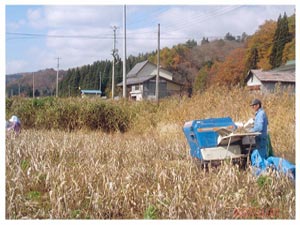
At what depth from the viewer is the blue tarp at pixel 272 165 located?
15.8 ft

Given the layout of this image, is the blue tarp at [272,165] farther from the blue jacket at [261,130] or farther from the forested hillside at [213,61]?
the forested hillside at [213,61]

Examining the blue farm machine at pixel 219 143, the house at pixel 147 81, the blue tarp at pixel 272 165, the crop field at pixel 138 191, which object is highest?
the house at pixel 147 81

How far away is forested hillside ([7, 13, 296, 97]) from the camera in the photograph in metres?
23.0

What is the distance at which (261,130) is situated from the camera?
550 cm

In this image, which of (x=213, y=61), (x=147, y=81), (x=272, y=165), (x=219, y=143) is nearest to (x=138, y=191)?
(x=219, y=143)

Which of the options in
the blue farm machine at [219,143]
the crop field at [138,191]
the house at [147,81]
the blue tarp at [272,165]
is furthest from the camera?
the house at [147,81]

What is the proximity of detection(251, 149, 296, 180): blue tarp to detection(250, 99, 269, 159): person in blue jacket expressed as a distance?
22cm

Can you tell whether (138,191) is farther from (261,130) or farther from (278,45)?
(278,45)

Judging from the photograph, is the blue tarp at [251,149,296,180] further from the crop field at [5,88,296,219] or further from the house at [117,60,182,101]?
the house at [117,60,182,101]

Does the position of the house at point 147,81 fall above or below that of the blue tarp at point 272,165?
above

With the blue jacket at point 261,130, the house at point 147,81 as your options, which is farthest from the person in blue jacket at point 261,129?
the house at point 147,81

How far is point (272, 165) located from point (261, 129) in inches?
24.9

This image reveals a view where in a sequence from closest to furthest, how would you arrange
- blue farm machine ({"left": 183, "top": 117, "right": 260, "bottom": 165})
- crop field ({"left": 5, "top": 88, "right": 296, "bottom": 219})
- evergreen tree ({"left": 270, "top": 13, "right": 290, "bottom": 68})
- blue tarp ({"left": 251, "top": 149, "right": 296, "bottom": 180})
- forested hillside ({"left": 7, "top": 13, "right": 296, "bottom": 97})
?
crop field ({"left": 5, "top": 88, "right": 296, "bottom": 219}) < blue tarp ({"left": 251, "top": 149, "right": 296, "bottom": 180}) < blue farm machine ({"left": 183, "top": 117, "right": 260, "bottom": 165}) < evergreen tree ({"left": 270, "top": 13, "right": 290, "bottom": 68}) < forested hillside ({"left": 7, "top": 13, "right": 296, "bottom": 97})

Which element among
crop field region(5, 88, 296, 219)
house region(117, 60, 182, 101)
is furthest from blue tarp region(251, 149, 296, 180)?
house region(117, 60, 182, 101)
